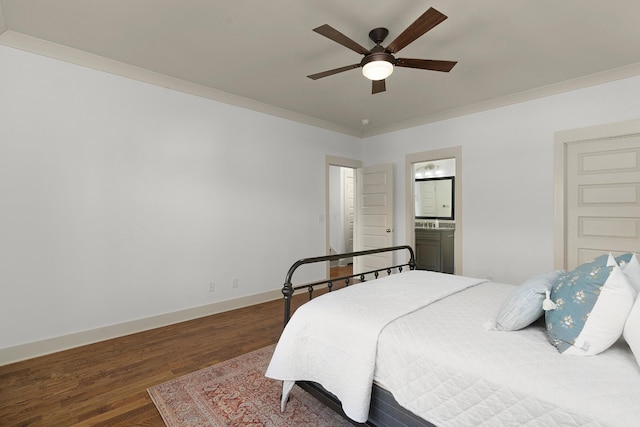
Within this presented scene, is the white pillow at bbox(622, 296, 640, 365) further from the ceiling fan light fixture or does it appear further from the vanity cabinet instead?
the vanity cabinet

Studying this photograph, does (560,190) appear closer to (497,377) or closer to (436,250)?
(436,250)

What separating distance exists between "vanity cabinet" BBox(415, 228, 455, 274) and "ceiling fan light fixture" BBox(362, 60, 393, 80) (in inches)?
153

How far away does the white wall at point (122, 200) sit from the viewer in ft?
8.35

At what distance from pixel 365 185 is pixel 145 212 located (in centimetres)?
345

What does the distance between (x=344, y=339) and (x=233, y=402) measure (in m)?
0.99

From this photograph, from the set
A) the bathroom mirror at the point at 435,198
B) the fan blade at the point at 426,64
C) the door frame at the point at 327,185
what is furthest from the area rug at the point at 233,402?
the bathroom mirror at the point at 435,198

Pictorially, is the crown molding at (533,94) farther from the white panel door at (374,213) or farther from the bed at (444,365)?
the bed at (444,365)

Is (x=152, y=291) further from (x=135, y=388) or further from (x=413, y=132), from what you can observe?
(x=413, y=132)

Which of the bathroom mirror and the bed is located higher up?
the bathroom mirror

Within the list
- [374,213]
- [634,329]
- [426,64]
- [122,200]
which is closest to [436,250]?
[374,213]

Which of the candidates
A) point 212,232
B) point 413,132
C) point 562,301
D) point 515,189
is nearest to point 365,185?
point 413,132

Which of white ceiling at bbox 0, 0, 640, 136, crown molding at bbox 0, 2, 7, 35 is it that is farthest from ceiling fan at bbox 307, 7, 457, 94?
crown molding at bbox 0, 2, 7, 35

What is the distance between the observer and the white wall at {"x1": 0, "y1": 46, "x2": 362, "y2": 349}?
100 inches

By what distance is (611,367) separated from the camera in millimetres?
1073
